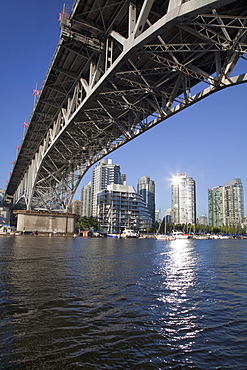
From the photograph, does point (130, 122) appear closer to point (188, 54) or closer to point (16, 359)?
point (188, 54)

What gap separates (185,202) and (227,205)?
24683 mm

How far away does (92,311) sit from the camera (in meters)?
6.92

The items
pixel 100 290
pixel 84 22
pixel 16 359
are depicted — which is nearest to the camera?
pixel 16 359

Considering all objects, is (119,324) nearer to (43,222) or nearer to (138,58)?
(138,58)

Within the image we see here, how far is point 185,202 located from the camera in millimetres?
170750

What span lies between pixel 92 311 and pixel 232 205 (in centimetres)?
17118

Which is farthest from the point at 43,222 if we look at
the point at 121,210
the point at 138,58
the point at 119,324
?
the point at 121,210

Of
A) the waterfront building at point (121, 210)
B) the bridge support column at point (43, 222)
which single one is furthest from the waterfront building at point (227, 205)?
the bridge support column at point (43, 222)

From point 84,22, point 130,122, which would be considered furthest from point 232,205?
point 84,22

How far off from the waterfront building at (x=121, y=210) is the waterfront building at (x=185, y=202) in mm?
58345

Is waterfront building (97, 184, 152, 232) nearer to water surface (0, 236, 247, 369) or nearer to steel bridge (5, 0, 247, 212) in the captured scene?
steel bridge (5, 0, 247, 212)

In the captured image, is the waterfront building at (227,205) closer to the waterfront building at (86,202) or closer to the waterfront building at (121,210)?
the waterfront building at (121,210)

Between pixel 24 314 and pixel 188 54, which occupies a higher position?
pixel 188 54

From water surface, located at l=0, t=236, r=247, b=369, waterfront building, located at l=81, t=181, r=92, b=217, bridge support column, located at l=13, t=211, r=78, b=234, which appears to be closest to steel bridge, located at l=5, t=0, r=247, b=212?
water surface, located at l=0, t=236, r=247, b=369
